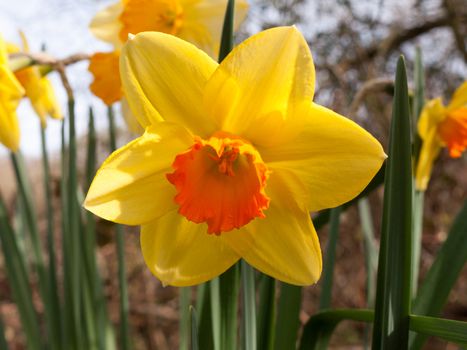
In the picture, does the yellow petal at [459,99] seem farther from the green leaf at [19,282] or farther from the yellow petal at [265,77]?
the green leaf at [19,282]

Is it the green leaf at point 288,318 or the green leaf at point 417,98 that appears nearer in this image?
the green leaf at point 288,318

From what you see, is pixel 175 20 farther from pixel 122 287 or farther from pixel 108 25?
pixel 122 287

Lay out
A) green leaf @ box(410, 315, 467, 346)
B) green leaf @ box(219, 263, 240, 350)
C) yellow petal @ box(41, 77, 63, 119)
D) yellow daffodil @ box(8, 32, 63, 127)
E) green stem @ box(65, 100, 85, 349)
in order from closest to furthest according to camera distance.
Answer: green leaf @ box(410, 315, 467, 346), green leaf @ box(219, 263, 240, 350), green stem @ box(65, 100, 85, 349), yellow daffodil @ box(8, 32, 63, 127), yellow petal @ box(41, 77, 63, 119)

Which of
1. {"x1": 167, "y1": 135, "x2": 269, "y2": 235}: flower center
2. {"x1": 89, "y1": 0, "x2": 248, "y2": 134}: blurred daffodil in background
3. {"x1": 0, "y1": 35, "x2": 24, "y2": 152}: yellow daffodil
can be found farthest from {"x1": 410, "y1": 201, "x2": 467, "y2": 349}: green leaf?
{"x1": 0, "y1": 35, "x2": 24, "y2": 152}: yellow daffodil

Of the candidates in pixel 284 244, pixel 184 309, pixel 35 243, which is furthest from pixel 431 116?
pixel 35 243

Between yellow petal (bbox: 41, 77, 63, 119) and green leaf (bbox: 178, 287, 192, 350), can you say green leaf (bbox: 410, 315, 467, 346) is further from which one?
yellow petal (bbox: 41, 77, 63, 119)

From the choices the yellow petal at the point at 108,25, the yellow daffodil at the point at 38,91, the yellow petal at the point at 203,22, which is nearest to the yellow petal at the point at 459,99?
the yellow petal at the point at 203,22
